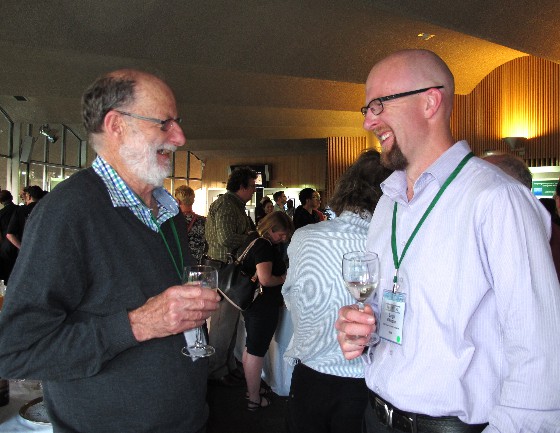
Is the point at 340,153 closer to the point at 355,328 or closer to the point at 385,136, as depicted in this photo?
the point at 385,136

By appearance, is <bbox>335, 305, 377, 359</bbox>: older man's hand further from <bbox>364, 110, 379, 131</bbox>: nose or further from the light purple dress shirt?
<bbox>364, 110, 379, 131</bbox>: nose

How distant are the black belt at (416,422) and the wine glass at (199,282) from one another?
20.5 inches

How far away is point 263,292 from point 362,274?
2.59 m

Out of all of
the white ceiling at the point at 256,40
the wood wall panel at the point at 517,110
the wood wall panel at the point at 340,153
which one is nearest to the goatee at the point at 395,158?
the white ceiling at the point at 256,40

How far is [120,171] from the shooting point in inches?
61.5

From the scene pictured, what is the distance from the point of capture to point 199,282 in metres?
1.42

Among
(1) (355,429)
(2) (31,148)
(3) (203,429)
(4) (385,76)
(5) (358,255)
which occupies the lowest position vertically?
(1) (355,429)

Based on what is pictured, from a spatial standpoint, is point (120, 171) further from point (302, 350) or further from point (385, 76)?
point (302, 350)

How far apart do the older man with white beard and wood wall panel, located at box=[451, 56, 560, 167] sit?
8.86 m

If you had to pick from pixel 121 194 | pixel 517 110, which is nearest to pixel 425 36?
pixel 517 110

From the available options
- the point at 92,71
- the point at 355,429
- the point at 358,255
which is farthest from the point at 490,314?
the point at 92,71

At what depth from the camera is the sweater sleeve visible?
1.23 metres

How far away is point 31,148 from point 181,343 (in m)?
13.7

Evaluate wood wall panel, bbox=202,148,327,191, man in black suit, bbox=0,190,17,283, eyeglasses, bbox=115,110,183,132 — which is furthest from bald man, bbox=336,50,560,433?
wood wall panel, bbox=202,148,327,191
